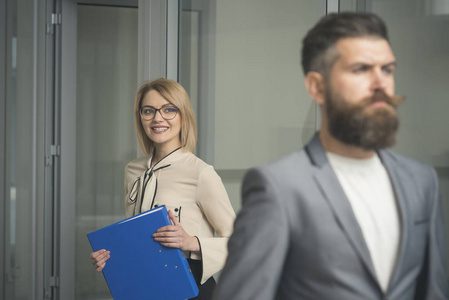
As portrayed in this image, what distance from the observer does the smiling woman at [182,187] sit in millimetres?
2016

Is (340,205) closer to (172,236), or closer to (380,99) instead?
(380,99)

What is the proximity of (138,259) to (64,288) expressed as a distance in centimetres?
280

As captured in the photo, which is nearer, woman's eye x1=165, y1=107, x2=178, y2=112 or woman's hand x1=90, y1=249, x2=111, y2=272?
woman's hand x1=90, y1=249, x2=111, y2=272

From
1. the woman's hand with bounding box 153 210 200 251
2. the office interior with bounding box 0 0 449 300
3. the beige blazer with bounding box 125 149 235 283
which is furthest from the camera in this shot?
the office interior with bounding box 0 0 449 300

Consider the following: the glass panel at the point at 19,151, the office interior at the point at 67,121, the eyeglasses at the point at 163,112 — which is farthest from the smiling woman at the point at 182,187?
the glass panel at the point at 19,151

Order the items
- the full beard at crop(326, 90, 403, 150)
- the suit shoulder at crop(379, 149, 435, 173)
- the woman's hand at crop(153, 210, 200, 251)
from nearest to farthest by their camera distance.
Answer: the full beard at crop(326, 90, 403, 150) < the suit shoulder at crop(379, 149, 435, 173) < the woman's hand at crop(153, 210, 200, 251)

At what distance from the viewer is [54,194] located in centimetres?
450

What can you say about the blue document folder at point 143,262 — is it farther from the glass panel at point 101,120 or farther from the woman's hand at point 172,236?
the glass panel at point 101,120

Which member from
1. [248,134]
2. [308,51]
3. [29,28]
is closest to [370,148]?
[308,51]

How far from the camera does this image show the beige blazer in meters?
2.02

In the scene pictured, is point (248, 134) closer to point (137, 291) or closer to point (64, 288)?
point (137, 291)

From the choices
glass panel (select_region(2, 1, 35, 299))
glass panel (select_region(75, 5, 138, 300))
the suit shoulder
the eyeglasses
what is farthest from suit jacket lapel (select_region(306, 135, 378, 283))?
glass panel (select_region(2, 1, 35, 299))

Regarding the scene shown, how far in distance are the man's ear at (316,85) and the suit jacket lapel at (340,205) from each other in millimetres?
94

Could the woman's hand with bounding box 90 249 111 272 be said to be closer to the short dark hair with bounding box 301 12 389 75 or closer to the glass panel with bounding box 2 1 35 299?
the short dark hair with bounding box 301 12 389 75
